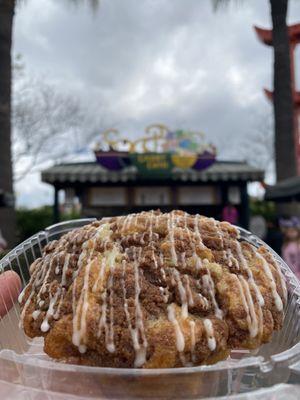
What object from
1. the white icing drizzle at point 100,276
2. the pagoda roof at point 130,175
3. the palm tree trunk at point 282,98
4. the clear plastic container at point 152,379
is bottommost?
the clear plastic container at point 152,379

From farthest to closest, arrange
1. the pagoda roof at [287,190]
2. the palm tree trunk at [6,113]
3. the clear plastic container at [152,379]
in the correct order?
the palm tree trunk at [6,113] < the pagoda roof at [287,190] < the clear plastic container at [152,379]

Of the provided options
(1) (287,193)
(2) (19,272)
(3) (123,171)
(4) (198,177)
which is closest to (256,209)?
(4) (198,177)

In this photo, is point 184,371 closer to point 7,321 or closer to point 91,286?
point 91,286

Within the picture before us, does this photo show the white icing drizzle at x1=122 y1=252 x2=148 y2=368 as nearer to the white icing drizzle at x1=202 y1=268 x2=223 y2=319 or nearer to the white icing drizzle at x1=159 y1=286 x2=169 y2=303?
the white icing drizzle at x1=159 y1=286 x2=169 y2=303

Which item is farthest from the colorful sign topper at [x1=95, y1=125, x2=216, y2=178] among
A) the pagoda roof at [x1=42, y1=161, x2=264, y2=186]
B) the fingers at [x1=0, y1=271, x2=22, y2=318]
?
the fingers at [x1=0, y1=271, x2=22, y2=318]

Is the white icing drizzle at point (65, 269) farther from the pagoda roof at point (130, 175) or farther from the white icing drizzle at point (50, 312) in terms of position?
the pagoda roof at point (130, 175)

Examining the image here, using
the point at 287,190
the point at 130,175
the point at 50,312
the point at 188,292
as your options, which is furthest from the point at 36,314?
the point at 130,175

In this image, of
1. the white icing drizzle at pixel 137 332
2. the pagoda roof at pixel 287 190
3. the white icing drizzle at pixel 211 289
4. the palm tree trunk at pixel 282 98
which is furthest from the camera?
the palm tree trunk at pixel 282 98

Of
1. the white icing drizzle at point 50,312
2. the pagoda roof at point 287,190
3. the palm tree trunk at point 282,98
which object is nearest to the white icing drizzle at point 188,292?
the white icing drizzle at point 50,312
